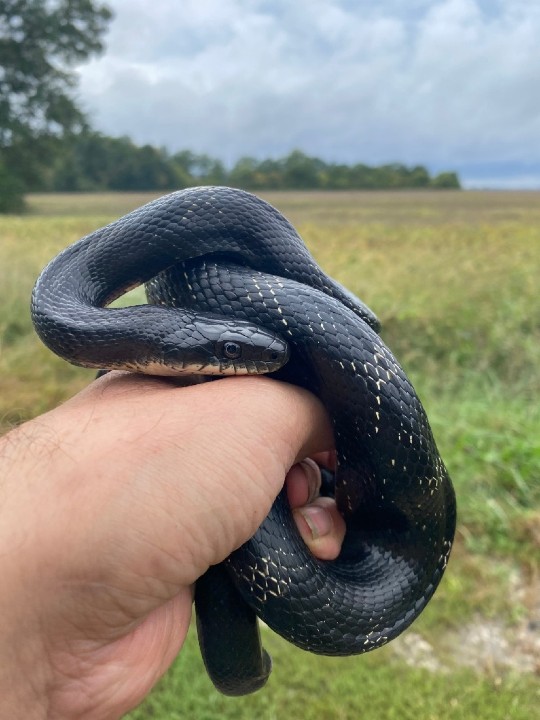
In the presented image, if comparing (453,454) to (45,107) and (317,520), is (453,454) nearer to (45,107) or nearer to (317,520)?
(317,520)

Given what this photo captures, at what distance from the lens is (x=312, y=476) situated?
7.23 feet

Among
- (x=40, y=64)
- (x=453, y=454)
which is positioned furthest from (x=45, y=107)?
(x=453, y=454)

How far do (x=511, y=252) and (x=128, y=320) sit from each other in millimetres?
11470

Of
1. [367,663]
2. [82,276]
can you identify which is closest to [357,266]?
[367,663]

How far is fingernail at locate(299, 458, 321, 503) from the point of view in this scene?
7.20ft

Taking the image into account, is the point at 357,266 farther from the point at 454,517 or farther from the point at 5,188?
the point at 5,188

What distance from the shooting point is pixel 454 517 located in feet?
6.82

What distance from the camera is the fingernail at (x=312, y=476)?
219 cm

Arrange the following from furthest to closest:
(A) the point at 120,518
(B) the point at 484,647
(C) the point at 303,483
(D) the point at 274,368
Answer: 1. (B) the point at 484,647
2. (C) the point at 303,483
3. (D) the point at 274,368
4. (A) the point at 120,518

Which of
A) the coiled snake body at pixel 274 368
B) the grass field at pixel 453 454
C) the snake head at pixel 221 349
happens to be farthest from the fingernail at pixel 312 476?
the grass field at pixel 453 454

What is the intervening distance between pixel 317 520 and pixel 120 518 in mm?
770

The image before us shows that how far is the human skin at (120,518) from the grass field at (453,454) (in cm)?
70

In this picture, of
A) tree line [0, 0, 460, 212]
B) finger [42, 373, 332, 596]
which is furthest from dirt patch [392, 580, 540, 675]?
tree line [0, 0, 460, 212]

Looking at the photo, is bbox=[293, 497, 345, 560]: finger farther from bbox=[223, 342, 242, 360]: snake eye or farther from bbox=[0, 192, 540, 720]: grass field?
bbox=[0, 192, 540, 720]: grass field
